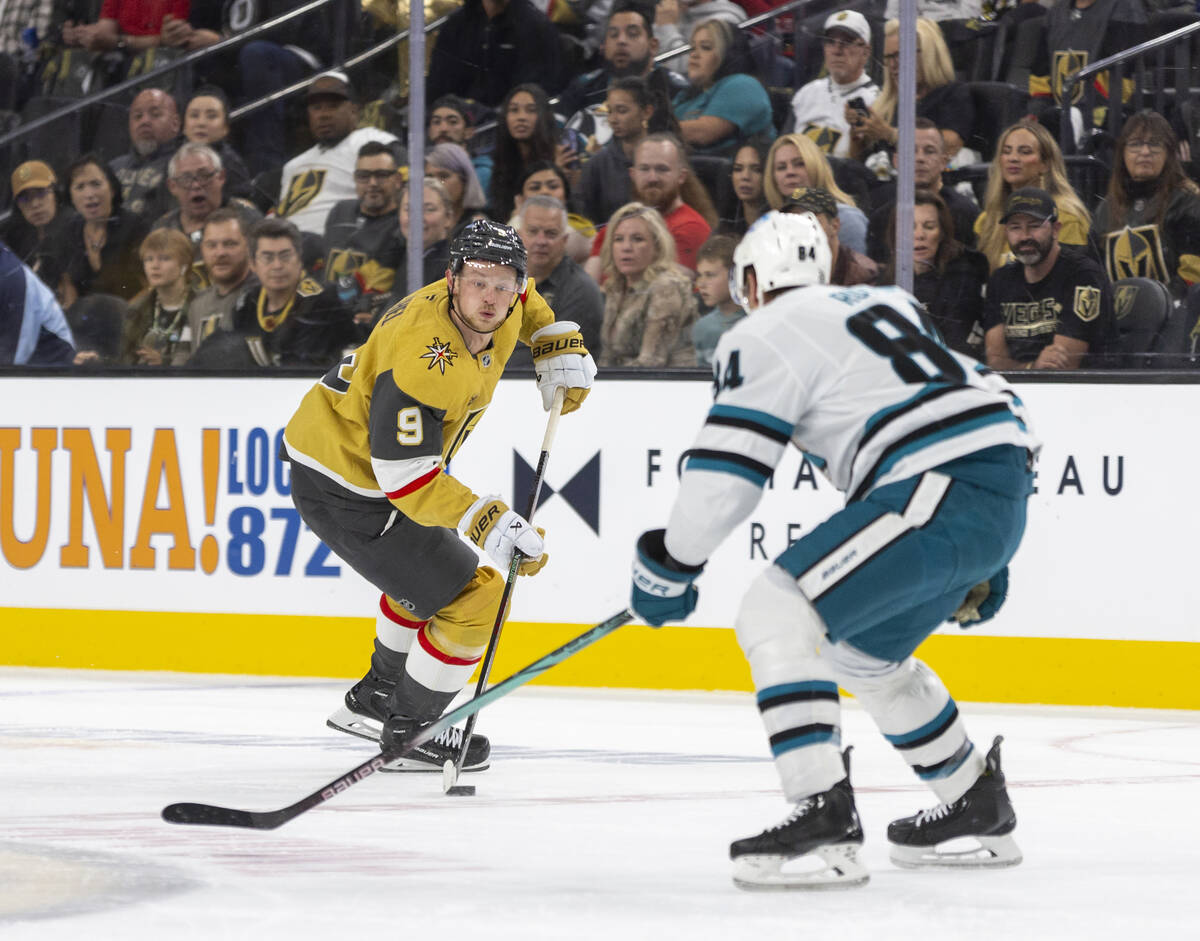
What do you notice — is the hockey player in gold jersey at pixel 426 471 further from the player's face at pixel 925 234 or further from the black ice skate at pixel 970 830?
the player's face at pixel 925 234

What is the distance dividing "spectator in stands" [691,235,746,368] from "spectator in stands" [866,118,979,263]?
1.36ft

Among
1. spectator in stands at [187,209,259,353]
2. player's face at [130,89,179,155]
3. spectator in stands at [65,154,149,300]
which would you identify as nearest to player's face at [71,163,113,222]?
spectator in stands at [65,154,149,300]

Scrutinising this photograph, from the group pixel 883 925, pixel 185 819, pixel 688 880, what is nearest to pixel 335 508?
pixel 185 819

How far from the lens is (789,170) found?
5.50 meters

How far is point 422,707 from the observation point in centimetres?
418

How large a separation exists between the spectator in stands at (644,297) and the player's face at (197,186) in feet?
4.41

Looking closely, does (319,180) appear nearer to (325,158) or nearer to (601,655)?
(325,158)

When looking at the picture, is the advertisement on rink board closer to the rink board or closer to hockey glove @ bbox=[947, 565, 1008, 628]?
the rink board

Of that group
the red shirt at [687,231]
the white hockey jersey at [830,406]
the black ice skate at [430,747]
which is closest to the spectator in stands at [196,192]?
the red shirt at [687,231]

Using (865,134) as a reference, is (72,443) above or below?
below

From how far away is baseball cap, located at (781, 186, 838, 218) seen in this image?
5414 mm

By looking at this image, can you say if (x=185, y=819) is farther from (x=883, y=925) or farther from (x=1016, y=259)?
(x=1016, y=259)

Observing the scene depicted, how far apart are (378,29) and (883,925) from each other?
404cm

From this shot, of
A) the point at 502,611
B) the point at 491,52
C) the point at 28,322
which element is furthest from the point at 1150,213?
the point at 28,322
